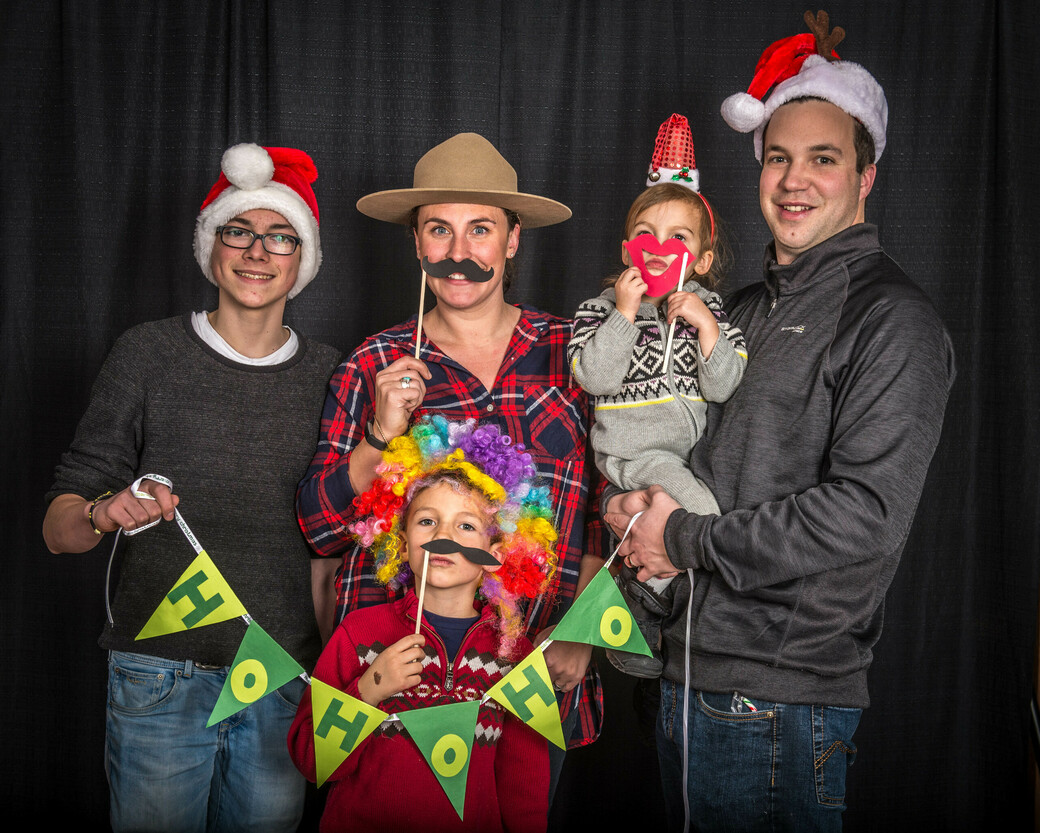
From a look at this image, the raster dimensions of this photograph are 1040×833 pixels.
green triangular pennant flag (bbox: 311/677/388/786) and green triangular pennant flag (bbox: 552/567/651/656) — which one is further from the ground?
green triangular pennant flag (bbox: 552/567/651/656)

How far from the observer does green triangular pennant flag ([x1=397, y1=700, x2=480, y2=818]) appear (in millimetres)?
1447

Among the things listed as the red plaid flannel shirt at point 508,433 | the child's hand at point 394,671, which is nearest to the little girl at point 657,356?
the red plaid flannel shirt at point 508,433

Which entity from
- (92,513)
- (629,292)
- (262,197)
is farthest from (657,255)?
(92,513)

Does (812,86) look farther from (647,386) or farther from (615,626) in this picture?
(615,626)

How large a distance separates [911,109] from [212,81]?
204 centimetres

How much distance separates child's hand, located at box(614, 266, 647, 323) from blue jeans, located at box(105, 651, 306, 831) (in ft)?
3.59

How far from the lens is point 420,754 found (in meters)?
1.55

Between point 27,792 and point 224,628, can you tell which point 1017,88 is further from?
point 27,792

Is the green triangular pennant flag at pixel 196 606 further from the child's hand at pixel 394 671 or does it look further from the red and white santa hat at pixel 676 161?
the red and white santa hat at pixel 676 161

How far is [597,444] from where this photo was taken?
1701 mm

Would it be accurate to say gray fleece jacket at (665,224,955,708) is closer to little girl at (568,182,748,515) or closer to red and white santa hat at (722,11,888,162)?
little girl at (568,182,748,515)

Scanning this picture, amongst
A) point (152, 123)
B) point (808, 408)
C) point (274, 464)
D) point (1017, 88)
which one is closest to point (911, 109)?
point (1017, 88)

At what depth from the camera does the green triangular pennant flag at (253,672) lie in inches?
58.9

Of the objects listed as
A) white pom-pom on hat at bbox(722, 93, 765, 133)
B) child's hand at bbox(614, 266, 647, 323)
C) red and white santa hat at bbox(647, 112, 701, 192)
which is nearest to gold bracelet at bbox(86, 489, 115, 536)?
child's hand at bbox(614, 266, 647, 323)
